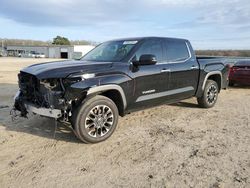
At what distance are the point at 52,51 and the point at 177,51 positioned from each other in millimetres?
79919

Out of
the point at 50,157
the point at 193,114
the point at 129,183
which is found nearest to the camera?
the point at 129,183

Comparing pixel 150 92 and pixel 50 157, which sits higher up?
pixel 150 92

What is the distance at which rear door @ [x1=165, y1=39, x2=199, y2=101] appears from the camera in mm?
6400

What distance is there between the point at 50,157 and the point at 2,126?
208 centimetres

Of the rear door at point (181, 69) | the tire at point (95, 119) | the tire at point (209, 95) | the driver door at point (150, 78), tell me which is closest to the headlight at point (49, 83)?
the tire at point (95, 119)

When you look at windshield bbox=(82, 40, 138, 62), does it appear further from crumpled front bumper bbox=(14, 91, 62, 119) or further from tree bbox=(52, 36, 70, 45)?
tree bbox=(52, 36, 70, 45)

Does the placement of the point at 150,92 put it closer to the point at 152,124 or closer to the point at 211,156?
the point at 152,124

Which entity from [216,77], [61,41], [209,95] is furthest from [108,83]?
[61,41]

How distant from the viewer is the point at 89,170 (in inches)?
157

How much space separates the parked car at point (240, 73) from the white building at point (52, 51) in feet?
194

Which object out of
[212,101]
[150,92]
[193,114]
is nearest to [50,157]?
[150,92]

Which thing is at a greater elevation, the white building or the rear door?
the white building

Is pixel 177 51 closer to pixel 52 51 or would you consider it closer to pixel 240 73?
pixel 240 73

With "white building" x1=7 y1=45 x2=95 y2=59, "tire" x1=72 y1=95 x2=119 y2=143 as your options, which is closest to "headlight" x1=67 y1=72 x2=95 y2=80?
"tire" x1=72 y1=95 x2=119 y2=143
